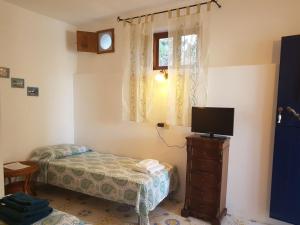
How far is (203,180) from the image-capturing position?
8.29 feet

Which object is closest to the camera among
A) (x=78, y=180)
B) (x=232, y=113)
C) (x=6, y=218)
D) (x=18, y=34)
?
(x=6, y=218)

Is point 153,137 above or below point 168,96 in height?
below

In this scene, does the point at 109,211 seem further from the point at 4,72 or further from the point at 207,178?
the point at 4,72

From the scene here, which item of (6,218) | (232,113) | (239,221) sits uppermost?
(232,113)

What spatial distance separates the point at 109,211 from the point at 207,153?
141 centimetres

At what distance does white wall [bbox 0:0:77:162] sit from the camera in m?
3.04

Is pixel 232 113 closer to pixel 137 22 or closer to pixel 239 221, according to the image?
pixel 239 221

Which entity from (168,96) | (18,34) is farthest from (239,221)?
(18,34)

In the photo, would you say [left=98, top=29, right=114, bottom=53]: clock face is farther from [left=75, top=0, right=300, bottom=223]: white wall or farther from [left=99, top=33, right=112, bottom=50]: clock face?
[left=75, top=0, right=300, bottom=223]: white wall

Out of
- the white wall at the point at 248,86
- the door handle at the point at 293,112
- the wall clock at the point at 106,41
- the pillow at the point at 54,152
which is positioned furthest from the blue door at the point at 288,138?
the pillow at the point at 54,152

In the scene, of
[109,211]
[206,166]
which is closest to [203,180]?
[206,166]

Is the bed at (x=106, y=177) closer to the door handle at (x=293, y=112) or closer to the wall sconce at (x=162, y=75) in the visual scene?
the wall sconce at (x=162, y=75)

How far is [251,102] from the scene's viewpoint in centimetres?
254

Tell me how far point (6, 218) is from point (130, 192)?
47.4 inches
